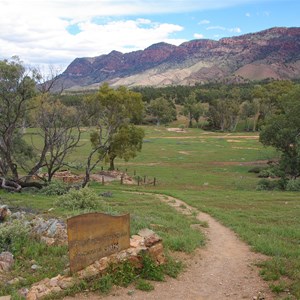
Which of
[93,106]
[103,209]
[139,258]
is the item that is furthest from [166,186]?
[139,258]

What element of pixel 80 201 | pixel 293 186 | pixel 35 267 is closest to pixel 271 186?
pixel 293 186

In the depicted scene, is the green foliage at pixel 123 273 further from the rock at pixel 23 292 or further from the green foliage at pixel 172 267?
the rock at pixel 23 292

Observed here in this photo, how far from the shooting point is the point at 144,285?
9078 mm

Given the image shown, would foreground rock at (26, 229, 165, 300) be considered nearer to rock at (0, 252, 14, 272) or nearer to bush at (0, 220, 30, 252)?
rock at (0, 252, 14, 272)

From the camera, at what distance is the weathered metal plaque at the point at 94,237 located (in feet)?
30.3

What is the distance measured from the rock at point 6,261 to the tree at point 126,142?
96.2 ft

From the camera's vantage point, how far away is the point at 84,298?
8461mm

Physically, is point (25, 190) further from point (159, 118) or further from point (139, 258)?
point (159, 118)

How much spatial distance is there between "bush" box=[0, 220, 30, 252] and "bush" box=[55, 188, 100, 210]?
15.2 feet

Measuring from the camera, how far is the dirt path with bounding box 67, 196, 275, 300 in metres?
8.80

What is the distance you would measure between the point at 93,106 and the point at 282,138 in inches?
731

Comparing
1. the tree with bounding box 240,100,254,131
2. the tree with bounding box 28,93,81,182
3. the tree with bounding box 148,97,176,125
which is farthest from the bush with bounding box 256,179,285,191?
the tree with bounding box 148,97,176,125

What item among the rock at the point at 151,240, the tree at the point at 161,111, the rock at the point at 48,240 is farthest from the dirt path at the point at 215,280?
the tree at the point at 161,111

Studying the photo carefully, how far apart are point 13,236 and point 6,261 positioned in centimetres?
149
